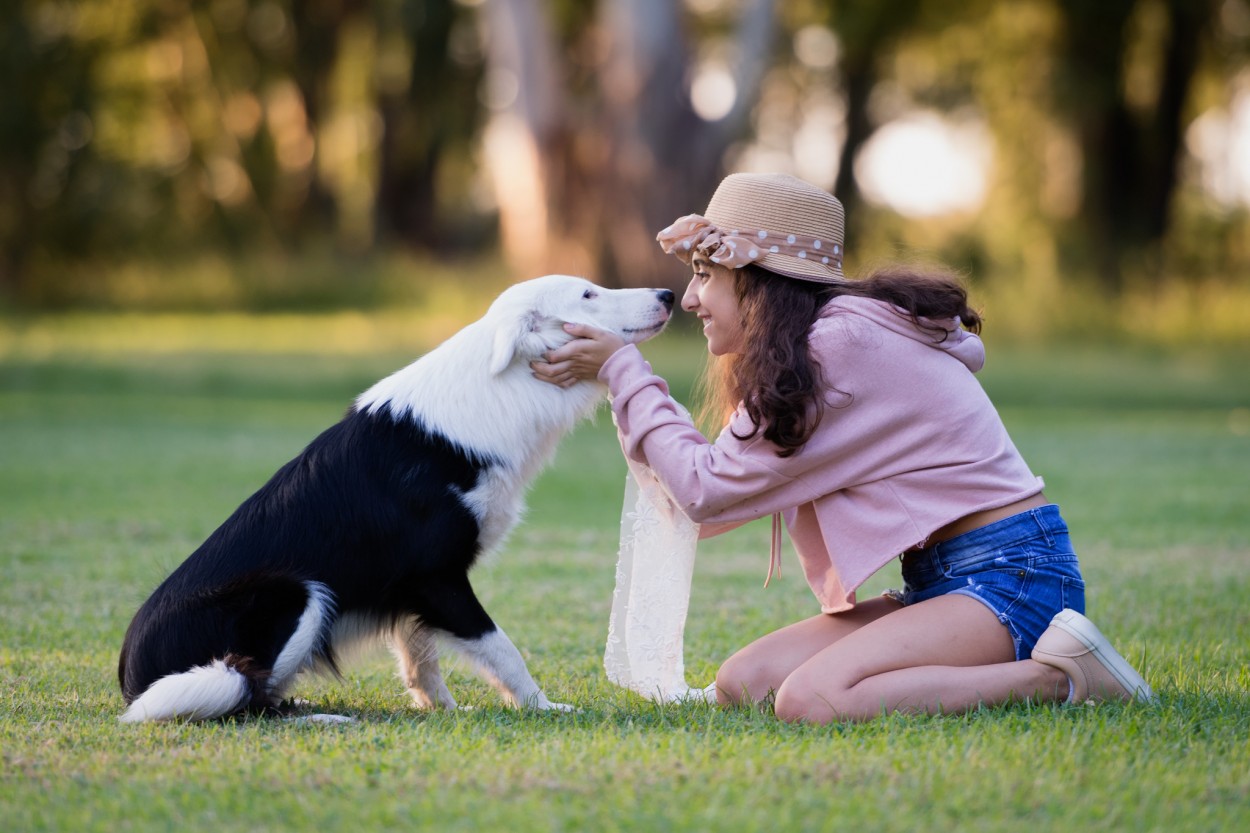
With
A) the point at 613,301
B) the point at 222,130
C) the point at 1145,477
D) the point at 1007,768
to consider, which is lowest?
the point at 1145,477

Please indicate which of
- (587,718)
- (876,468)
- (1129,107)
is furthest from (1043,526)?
(1129,107)

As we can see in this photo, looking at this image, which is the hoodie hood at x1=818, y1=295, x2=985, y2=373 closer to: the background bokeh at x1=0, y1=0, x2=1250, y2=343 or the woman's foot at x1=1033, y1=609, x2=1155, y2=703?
the woman's foot at x1=1033, y1=609, x2=1155, y2=703

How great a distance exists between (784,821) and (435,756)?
0.99 meters

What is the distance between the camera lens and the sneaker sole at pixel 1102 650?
3.99 meters

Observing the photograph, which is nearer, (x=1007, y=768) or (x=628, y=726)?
(x=1007, y=768)

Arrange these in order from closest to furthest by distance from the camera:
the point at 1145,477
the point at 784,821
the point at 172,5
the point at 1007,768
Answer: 1. the point at 784,821
2. the point at 1007,768
3. the point at 1145,477
4. the point at 172,5

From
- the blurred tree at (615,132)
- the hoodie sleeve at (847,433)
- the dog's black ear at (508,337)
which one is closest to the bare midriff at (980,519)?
the hoodie sleeve at (847,433)

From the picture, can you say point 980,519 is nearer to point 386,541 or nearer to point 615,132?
point 386,541

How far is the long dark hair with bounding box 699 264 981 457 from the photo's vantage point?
401 cm

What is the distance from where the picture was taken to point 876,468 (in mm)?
4117

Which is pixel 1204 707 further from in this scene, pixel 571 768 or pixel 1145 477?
pixel 1145 477

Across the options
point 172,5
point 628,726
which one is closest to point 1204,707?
point 628,726

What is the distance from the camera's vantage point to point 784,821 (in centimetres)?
306

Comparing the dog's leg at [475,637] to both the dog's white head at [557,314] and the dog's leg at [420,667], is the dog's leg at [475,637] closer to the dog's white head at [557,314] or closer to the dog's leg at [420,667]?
the dog's leg at [420,667]
